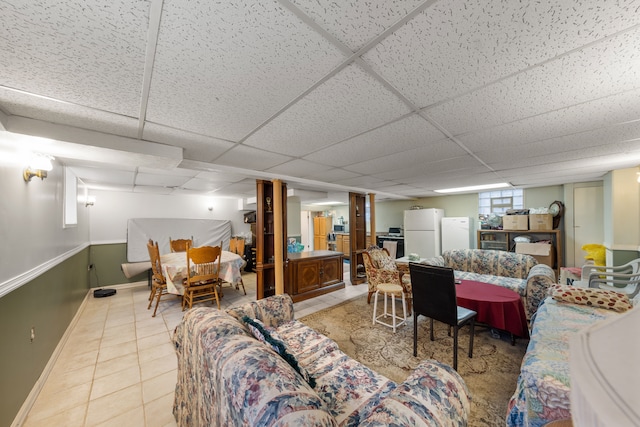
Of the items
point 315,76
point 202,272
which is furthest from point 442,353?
point 202,272

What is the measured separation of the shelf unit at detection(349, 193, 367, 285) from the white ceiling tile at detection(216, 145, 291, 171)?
2548 millimetres

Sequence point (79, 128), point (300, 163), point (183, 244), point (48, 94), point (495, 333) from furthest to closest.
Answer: point (183, 244) < point (300, 163) < point (495, 333) < point (79, 128) < point (48, 94)

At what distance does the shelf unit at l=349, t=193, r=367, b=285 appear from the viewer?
511 cm

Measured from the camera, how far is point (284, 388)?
842 millimetres

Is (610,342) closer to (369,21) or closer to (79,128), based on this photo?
(369,21)

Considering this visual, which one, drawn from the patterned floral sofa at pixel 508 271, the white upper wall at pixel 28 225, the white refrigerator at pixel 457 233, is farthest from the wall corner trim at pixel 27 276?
the white refrigerator at pixel 457 233

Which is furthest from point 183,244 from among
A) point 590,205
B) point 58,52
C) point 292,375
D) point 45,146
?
point 590,205

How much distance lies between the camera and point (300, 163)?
2.96 meters

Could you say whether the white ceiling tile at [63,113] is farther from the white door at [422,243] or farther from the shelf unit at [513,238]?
the shelf unit at [513,238]

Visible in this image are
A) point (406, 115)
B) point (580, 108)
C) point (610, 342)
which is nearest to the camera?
point (610, 342)

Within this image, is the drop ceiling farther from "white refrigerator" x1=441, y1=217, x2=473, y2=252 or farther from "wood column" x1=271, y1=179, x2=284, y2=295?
"white refrigerator" x1=441, y1=217, x2=473, y2=252

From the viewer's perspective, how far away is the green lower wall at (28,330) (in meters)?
1.54

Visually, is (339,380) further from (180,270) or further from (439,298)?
(180,270)

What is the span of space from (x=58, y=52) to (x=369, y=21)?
1.36 metres
